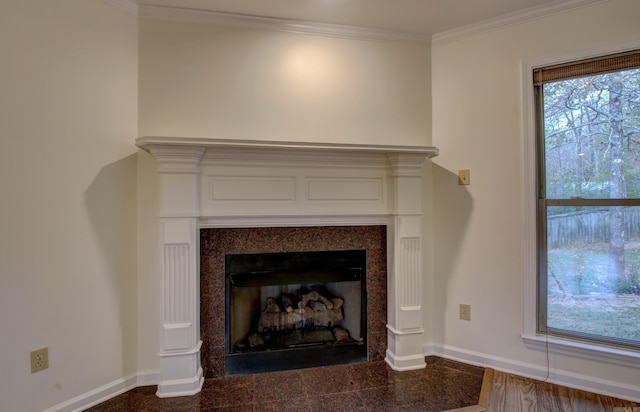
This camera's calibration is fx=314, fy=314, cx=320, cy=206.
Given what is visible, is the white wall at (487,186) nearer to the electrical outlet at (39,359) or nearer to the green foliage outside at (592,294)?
the green foliage outside at (592,294)

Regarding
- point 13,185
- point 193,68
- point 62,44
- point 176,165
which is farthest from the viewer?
point 193,68

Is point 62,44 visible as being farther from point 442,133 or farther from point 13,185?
point 442,133

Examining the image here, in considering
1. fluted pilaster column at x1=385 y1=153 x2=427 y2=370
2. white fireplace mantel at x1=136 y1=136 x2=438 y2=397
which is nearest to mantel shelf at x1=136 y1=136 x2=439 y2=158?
white fireplace mantel at x1=136 y1=136 x2=438 y2=397

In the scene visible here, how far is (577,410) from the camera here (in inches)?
70.1

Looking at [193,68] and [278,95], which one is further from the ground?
[193,68]

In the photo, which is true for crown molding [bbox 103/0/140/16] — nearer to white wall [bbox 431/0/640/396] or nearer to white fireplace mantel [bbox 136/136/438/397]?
white fireplace mantel [bbox 136/136/438/397]

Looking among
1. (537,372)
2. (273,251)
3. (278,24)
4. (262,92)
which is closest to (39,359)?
(273,251)

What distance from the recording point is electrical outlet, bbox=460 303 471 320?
235cm

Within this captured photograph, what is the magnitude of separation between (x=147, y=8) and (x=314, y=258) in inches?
79.4

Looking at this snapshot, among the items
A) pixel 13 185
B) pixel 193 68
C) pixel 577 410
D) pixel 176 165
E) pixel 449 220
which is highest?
pixel 193 68

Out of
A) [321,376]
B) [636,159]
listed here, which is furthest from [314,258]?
[636,159]

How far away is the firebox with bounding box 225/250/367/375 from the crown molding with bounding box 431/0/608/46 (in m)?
1.76

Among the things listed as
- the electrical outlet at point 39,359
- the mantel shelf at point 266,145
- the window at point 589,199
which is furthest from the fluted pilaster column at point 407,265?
the electrical outlet at point 39,359

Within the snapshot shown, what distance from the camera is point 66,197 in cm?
177
